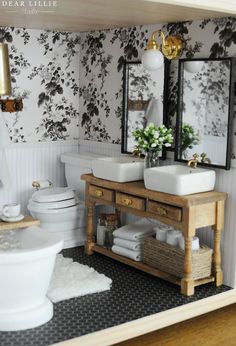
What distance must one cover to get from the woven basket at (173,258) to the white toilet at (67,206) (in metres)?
0.91

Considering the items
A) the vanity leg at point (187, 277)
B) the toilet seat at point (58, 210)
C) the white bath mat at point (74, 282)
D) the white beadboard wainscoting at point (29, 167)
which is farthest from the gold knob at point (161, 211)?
the white beadboard wainscoting at point (29, 167)

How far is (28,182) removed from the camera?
5105 millimetres

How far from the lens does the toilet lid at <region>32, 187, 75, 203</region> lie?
463 cm

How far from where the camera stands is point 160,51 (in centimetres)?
423

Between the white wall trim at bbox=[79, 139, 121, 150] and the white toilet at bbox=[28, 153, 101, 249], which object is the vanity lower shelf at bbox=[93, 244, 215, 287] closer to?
the white toilet at bbox=[28, 153, 101, 249]

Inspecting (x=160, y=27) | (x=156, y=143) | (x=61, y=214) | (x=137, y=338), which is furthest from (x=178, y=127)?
(x=137, y=338)

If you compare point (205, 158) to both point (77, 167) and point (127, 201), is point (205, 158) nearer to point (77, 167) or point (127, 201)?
point (127, 201)

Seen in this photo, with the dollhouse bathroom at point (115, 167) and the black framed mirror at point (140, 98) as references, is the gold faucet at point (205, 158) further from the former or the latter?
the black framed mirror at point (140, 98)

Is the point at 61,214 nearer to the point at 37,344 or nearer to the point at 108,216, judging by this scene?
the point at 108,216

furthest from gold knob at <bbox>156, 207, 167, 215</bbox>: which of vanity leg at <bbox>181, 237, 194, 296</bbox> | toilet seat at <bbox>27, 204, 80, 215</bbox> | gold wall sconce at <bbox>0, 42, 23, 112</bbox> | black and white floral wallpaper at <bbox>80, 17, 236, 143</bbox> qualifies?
gold wall sconce at <bbox>0, 42, 23, 112</bbox>

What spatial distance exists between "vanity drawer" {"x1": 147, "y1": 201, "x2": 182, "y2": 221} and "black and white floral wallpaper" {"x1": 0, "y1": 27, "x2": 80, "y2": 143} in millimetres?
1711

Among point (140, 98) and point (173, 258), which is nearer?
point (173, 258)

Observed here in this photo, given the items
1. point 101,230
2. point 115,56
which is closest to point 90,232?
point 101,230

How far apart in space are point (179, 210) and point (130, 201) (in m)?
0.49
